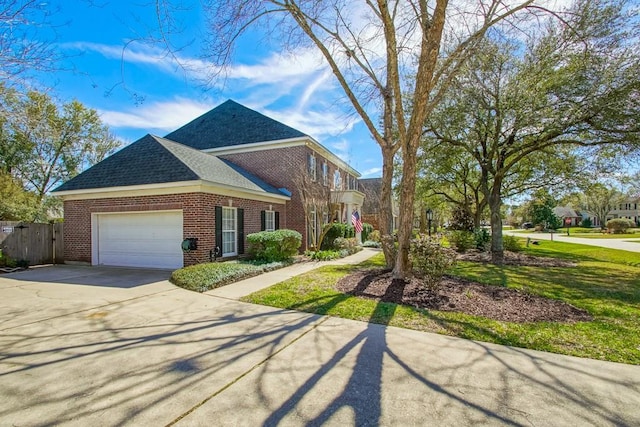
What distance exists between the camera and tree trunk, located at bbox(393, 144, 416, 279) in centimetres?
736

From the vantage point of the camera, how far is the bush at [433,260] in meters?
6.29

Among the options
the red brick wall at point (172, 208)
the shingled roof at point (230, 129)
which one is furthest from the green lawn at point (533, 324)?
the shingled roof at point (230, 129)

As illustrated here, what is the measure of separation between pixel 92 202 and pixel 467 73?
13.8 meters

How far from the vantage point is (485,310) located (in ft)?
17.8

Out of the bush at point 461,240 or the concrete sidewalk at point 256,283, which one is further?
the bush at point 461,240

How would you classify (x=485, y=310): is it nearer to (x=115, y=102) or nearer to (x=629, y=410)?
(x=629, y=410)

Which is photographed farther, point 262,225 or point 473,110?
point 262,225

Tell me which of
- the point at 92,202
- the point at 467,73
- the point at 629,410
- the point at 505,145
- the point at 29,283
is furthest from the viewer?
the point at 505,145

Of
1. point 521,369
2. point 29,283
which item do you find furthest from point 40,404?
point 29,283

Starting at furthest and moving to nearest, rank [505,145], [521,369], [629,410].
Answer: [505,145]
[521,369]
[629,410]

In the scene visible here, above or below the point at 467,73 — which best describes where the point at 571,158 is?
below

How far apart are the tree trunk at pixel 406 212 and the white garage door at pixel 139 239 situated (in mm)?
6956

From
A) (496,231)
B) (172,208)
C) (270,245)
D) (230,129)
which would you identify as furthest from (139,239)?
(496,231)

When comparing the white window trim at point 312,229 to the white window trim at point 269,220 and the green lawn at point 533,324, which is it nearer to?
the white window trim at point 269,220
